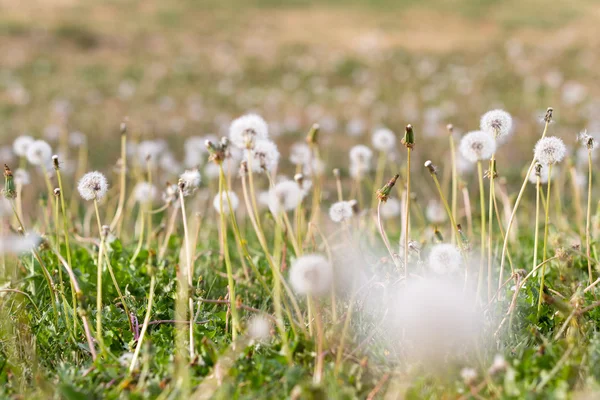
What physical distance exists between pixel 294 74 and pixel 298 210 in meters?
9.43

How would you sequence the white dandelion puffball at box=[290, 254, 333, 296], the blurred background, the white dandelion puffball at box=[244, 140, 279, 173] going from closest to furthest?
the white dandelion puffball at box=[290, 254, 333, 296] < the white dandelion puffball at box=[244, 140, 279, 173] < the blurred background

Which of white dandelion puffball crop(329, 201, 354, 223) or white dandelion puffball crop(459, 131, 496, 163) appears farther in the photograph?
white dandelion puffball crop(329, 201, 354, 223)

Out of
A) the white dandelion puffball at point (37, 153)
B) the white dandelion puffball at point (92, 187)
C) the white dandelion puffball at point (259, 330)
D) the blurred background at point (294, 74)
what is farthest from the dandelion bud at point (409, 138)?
the blurred background at point (294, 74)

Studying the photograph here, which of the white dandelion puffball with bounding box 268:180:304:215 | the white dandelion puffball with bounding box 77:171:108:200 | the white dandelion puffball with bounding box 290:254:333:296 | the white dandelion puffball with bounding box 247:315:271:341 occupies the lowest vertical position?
the white dandelion puffball with bounding box 247:315:271:341

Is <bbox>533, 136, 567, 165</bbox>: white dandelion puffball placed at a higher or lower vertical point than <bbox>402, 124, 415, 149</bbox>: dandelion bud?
lower

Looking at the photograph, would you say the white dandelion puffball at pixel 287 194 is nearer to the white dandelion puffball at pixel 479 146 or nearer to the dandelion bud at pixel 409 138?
the dandelion bud at pixel 409 138

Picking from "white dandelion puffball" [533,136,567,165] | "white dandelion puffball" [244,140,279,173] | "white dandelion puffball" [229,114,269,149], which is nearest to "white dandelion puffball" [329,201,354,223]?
"white dandelion puffball" [244,140,279,173]

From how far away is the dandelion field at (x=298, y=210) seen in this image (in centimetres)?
174

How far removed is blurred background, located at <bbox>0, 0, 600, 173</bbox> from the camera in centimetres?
789

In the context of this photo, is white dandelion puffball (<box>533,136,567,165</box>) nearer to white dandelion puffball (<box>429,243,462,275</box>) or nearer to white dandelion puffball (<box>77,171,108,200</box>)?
white dandelion puffball (<box>429,243,462,275</box>)

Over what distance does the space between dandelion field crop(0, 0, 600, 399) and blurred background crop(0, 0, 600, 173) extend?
0.07 meters

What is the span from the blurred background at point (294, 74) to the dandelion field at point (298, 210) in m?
0.07

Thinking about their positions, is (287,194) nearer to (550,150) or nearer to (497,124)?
(497,124)

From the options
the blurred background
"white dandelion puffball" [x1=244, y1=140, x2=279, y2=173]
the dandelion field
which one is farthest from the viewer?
the blurred background
